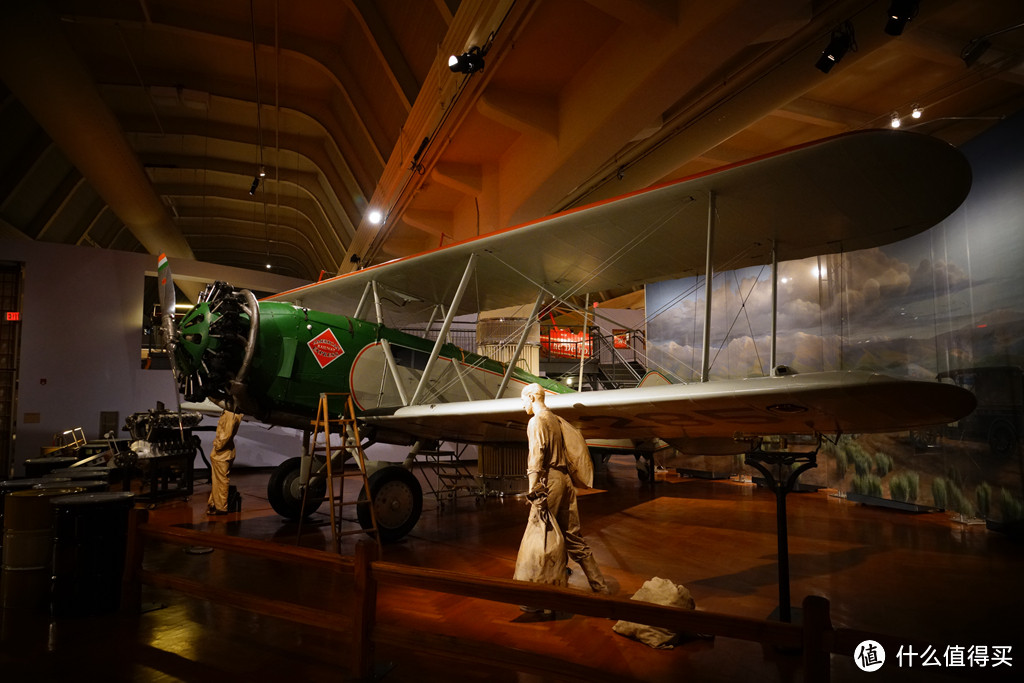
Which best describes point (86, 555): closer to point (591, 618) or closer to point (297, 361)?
point (297, 361)

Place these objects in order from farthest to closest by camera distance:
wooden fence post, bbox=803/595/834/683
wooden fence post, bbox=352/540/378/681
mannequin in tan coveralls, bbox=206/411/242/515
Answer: mannequin in tan coveralls, bbox=206/411/242/515, wooden fence post, bbox=352/540/378/681, wooden fence post, bbox=803/595/834/683

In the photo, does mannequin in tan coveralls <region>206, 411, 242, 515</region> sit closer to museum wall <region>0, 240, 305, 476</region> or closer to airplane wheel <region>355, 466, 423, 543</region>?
airplane wheel <region>355, 466, 423, 543</region>

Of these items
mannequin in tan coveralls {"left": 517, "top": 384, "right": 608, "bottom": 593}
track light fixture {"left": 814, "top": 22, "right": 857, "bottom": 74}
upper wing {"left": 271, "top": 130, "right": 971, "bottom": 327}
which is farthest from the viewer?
track light fixture {"left": 814, "top": 22, "right": 857, "bottom": 74}

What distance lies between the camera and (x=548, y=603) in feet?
7.32

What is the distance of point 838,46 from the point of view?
4383 millimetres

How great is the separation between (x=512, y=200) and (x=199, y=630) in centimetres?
618

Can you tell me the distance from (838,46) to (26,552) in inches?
293

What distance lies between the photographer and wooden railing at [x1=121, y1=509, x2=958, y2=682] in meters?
1.82

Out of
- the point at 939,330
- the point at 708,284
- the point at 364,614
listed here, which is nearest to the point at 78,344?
the point at 364,614

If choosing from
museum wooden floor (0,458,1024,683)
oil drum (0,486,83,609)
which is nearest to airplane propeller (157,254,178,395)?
oil drum (0,486,83,609)

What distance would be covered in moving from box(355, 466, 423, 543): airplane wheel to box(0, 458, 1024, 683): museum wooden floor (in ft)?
0.73

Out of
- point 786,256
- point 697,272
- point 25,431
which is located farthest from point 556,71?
point 25,431

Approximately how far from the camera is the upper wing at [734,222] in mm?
3322

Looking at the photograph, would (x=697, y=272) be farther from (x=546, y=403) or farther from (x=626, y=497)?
(x=626, y=497)
